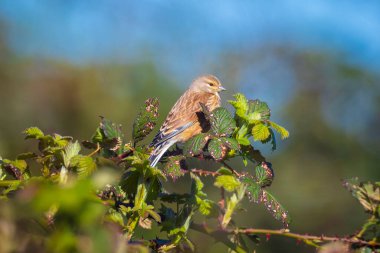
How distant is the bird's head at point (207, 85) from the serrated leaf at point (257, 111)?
3867mm

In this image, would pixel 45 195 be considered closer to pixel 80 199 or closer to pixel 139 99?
pixel 80 199

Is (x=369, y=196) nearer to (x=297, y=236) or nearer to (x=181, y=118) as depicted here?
(x=297, y=236)

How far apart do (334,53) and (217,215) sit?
12357 millimetres

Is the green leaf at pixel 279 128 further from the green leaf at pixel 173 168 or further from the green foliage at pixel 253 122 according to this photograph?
the green leaf at pixel 173 168

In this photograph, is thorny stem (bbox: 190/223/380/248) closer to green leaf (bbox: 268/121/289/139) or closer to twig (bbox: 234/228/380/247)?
twig (bbox: 234/228/380/247)

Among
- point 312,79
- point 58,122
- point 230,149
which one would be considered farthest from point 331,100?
point 230,149

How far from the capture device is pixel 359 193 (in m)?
1.46

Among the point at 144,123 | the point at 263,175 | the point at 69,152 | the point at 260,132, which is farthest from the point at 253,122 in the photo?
the point at 69,152

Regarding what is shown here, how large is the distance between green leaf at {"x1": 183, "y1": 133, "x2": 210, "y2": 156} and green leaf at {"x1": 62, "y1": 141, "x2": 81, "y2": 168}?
0.48 meters

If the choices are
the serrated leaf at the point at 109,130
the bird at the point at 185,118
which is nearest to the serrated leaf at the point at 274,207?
the serrated leaf at the point at 109,130

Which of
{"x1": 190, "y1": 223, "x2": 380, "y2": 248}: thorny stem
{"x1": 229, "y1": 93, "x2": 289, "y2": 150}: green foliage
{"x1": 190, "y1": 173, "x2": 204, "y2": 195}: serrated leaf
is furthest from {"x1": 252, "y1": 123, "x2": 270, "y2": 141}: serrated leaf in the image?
{"x1": 190, "y1": 223, "x2": 380, "y2": 248}: thorny stem

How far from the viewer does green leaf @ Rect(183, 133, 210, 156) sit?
196 centimetres

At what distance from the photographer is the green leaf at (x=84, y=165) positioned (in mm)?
1425

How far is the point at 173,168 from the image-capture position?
1.83m
